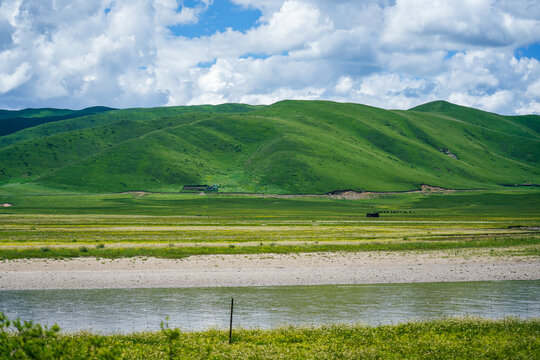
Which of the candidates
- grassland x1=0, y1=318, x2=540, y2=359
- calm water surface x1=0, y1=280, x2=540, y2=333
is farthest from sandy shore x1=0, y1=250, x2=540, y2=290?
grassland x1=0, y1=318, x2=540, y2=359

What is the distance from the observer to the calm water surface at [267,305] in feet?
89.1

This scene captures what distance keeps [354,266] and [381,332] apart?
22.9 metres

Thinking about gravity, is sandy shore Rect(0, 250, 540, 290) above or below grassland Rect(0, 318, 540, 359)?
below

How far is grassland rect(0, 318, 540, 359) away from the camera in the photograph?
60.4 feet

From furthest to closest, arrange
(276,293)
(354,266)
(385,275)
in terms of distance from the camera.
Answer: (354,266)
(385,275)
(276,293)

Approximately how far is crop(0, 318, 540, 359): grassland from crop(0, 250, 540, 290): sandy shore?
51.0 feet

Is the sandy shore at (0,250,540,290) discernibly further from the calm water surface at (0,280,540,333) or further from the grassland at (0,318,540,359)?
the grassland at (0,318,540,359)

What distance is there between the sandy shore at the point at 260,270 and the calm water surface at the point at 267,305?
79.8 inches

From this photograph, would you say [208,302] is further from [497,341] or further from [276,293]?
[497,341]

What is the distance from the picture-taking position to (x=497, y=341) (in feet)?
66.7

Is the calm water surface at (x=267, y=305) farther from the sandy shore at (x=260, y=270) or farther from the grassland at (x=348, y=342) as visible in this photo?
the grassland at (x=348, y=342)

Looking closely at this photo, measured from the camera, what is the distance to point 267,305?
3111 centimetres

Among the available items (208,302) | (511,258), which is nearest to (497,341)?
(208,302)

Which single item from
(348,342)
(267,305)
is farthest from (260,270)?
(348,342)
